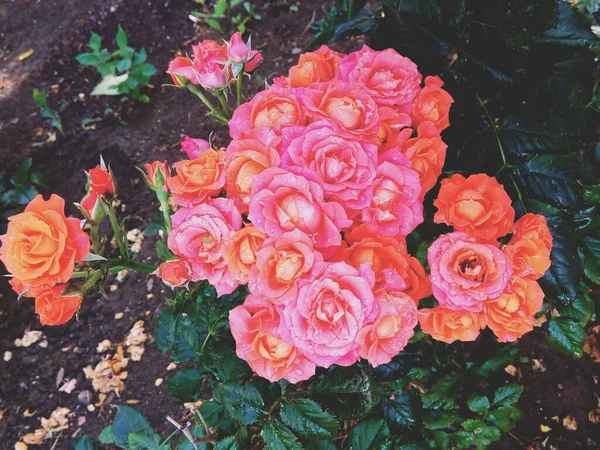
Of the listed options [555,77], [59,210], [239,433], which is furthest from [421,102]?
[239,433]

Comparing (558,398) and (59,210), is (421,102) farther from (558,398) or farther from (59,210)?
(558,398)

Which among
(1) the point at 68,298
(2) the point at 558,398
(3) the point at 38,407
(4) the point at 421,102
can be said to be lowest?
(3) the point at 38,407

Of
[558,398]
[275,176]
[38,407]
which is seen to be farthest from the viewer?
[38,407]

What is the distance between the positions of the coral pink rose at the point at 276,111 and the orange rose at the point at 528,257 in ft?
1.52

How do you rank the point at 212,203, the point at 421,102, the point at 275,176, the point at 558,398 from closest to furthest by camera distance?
the point at 275,176
the point at 212,203
the point at 421,102
the point at 558,398

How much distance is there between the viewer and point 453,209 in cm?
103

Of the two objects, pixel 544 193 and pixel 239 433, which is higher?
pixel 544 193

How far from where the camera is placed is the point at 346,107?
98 centimetres

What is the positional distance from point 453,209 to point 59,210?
742 mm

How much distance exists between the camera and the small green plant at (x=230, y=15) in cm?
286

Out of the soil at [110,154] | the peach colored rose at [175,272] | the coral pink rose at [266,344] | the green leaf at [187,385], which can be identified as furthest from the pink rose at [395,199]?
the soil at [110,154]

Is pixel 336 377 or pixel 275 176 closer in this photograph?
pixel 275 176

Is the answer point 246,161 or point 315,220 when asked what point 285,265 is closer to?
point 315,220

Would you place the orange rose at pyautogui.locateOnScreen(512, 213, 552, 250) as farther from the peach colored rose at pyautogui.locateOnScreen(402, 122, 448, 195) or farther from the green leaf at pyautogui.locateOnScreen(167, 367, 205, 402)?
the green leaf at pyautogui.locateOnScreen(167, 367, 205, 402)
